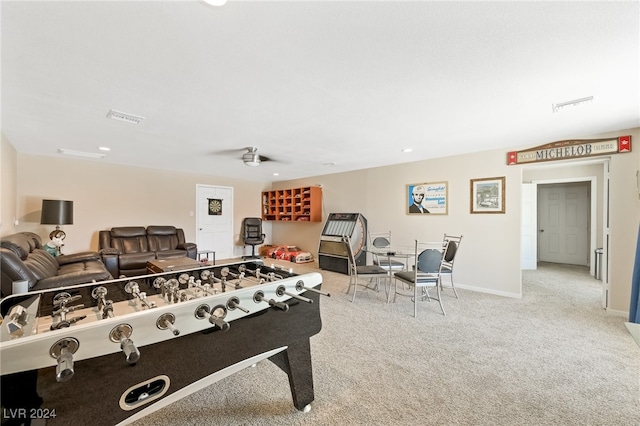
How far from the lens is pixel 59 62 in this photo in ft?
5.67

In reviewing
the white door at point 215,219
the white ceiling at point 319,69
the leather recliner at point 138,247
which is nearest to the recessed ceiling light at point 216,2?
the white ceiling at point 319,69

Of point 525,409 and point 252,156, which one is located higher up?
point 252,156

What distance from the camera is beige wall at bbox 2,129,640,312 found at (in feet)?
10.4

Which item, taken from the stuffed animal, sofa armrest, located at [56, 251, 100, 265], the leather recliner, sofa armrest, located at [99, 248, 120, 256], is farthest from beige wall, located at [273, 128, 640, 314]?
the stuffed animal

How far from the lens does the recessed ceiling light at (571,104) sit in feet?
7.48

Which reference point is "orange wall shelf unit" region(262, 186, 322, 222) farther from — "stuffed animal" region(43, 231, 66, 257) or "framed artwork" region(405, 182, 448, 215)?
"stuffed animal" region(43, 231, 66, 257)

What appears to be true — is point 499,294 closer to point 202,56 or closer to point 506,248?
point 506,248

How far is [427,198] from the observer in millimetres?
4730

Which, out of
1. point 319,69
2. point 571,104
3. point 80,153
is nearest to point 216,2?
point 319,69

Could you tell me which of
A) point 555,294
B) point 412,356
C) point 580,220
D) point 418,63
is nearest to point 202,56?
point 418,63

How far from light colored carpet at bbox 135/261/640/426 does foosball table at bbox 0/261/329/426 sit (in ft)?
1.18

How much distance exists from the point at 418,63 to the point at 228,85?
4.69ft

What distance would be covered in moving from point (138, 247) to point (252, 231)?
270 cm

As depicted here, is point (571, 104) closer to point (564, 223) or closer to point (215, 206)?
point (564, 223)
